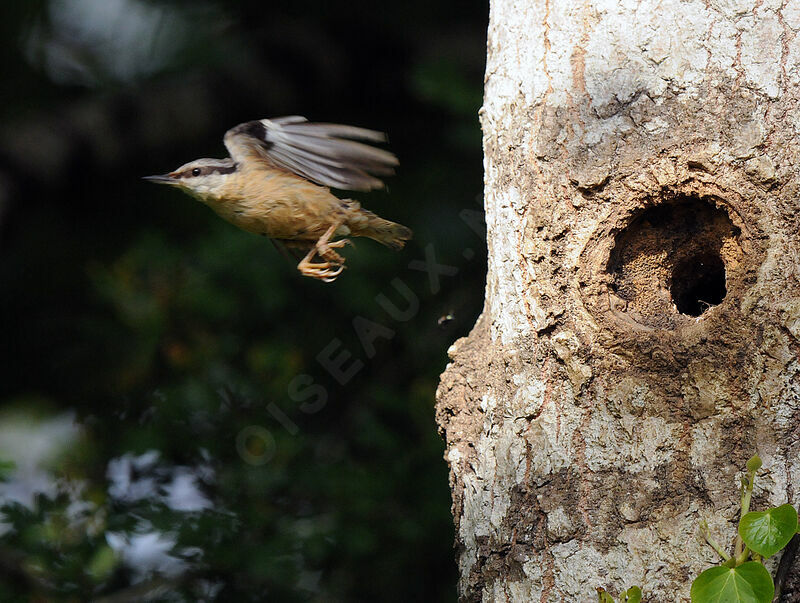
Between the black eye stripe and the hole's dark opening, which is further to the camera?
the black eye stripe

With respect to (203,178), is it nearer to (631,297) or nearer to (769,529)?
(631,297)

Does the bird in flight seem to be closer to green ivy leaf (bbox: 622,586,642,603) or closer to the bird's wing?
the bird's wing

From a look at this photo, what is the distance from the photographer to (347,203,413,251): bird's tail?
2447 millimetres

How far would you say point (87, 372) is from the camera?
3607 mm

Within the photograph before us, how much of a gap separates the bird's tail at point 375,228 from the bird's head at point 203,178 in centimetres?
34

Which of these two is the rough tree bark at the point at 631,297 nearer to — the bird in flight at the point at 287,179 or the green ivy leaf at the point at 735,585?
the green ivy leaf at the point at 735,585

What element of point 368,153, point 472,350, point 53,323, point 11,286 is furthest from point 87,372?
point 472,350

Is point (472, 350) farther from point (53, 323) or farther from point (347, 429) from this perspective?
point (53, 323)

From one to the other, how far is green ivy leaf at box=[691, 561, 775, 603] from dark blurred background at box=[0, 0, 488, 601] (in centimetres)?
136

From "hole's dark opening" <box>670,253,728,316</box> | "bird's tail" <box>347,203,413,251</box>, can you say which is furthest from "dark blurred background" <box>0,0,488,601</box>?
"hole's dark opening" <box>670,253,728,316</box>

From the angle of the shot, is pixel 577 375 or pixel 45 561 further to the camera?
pixel 45 561

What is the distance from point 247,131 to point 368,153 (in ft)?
1.26

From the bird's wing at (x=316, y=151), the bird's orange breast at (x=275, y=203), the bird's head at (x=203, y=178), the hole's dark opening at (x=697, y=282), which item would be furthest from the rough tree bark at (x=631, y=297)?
the bird's head at (x=203, y=178)

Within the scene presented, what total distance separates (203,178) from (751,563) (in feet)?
5.13
